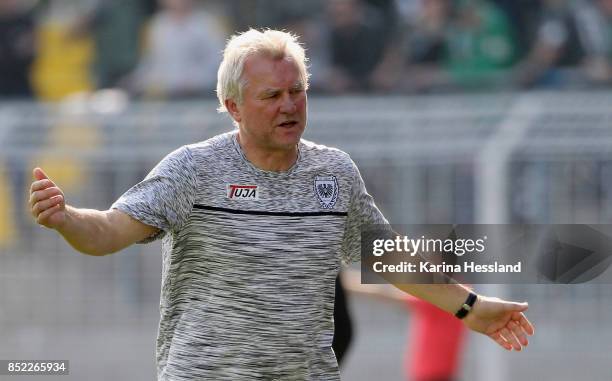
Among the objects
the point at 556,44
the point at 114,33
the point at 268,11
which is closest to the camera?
the point at 556,44

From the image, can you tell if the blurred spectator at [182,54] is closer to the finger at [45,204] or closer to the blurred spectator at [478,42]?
the blurred spectator at [478,42]

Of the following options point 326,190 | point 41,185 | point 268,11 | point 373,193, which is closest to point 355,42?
point 268,11

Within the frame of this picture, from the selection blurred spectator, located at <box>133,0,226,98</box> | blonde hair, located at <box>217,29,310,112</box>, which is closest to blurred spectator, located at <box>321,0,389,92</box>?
blurred spectator, located at <box>133,0,226,98</box>

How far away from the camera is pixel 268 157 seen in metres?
4.44

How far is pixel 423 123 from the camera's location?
28.0ft

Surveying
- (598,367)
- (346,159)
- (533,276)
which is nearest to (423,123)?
(598,367)

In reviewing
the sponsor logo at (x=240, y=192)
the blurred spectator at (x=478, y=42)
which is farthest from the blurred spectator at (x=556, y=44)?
the sponsor logo at (x=240, y=192)

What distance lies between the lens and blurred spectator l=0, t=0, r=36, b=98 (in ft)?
40.2

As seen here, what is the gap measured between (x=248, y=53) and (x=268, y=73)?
0.31ft

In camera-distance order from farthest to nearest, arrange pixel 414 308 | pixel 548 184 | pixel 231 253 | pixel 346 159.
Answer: pixel 548 184, pixel 414 308, pixel 346 159, pixel 231 253

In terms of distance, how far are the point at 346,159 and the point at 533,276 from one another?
1.42 meters

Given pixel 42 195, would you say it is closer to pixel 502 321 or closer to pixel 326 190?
pixel 326 190

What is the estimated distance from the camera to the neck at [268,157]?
4.43 metres

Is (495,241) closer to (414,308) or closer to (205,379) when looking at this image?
(414,308)
